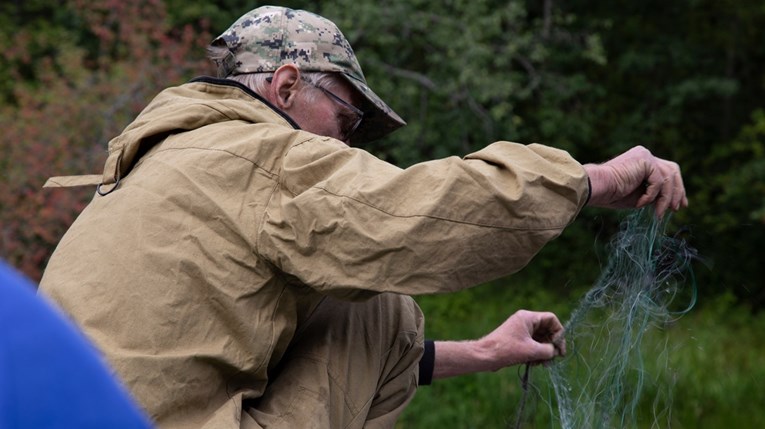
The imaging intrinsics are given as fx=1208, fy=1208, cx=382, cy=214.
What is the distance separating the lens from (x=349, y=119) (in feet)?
9.84

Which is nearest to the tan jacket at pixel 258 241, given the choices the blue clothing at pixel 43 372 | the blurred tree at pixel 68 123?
the blue clothing at pixel 43 372

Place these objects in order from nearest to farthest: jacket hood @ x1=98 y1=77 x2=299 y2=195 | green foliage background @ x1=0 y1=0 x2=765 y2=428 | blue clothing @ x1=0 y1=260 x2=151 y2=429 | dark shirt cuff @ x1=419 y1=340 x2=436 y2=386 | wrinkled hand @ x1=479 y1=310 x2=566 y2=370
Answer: blue clothing @ x1=0 y1=260 x2=151 y2=429 < jacket hood @ x1=98 y1=77 x2=299 y2=195 < wrinkled hand @ x1=479 y1=310 x2=566 y2=370 < dark shirt cuff @ x1=419 y1=340 x2=436 y2=386 < green foliage background @ x1=0 y1=0 x2=765 y2=428

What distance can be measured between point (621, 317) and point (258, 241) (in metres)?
1.09

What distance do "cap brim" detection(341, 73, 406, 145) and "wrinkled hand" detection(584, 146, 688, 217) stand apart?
668 millimetres

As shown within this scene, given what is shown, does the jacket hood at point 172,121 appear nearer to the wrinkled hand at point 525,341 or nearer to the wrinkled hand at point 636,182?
the wrinkled hand at point 636,182

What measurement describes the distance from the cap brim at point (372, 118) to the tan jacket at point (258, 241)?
41cm

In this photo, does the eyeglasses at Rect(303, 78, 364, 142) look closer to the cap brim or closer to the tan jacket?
the cap brim

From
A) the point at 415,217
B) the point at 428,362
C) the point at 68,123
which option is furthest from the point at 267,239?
the point at 68,123

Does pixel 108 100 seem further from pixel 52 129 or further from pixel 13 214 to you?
pixel 13 214

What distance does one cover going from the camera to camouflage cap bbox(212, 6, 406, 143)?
2.92 metres

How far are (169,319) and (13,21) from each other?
9.58 metres

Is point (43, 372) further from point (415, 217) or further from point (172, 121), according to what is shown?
point (172, 121)

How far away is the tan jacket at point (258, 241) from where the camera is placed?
243 cm

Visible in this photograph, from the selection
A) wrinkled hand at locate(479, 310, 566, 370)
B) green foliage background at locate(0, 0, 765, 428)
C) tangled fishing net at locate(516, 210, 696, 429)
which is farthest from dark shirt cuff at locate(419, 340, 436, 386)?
green foliage background at locate(0, 0, 765, 428)
